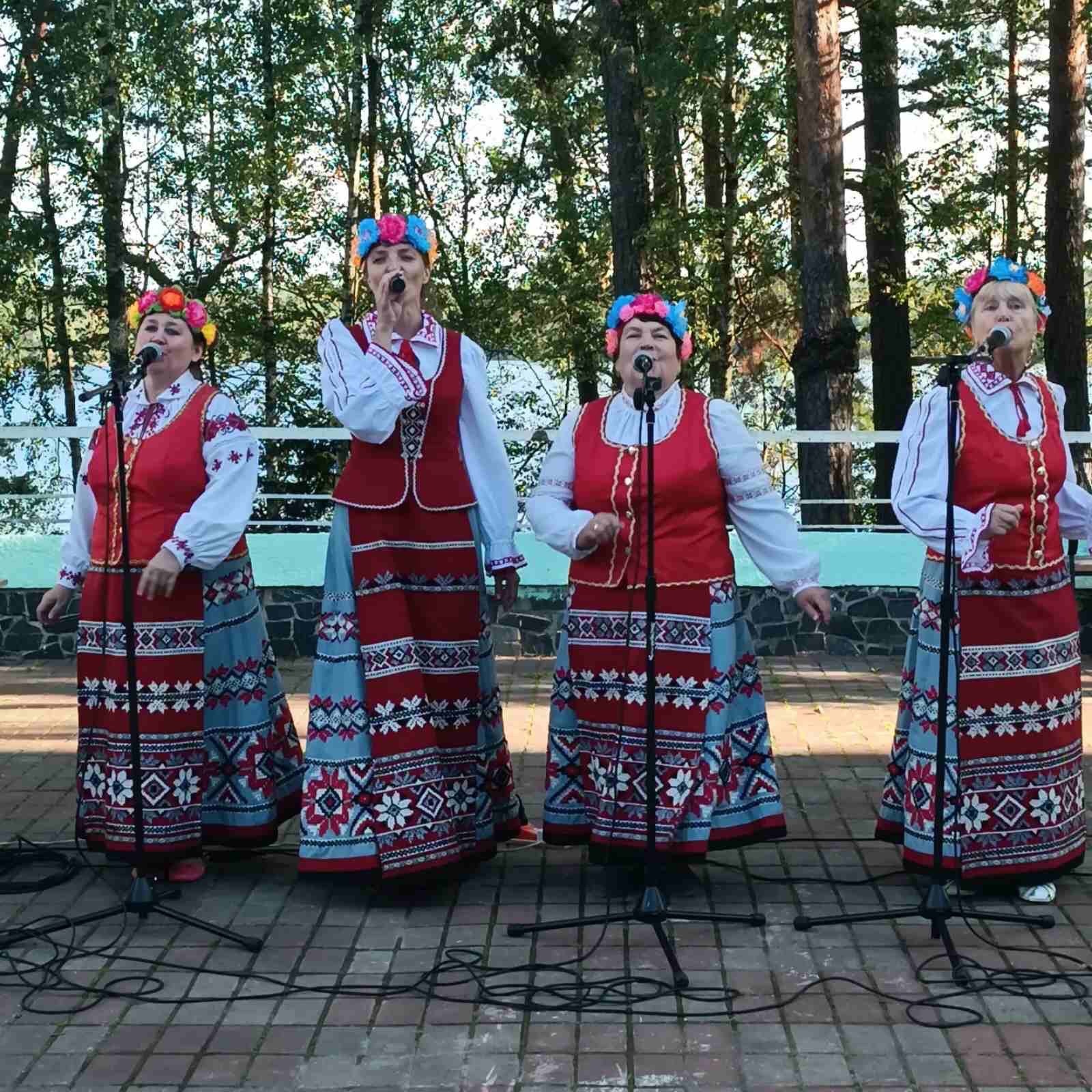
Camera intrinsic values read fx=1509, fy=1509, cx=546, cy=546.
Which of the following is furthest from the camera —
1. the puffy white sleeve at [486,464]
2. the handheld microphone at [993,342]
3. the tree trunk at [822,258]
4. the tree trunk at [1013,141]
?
the tree trunk at [1013,141]

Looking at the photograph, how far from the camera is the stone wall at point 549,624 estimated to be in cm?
905

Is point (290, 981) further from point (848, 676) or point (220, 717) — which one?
point (848, 676)

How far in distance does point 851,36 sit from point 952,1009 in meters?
17.5

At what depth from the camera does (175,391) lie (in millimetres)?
4645

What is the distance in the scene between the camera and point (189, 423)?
4.58 m

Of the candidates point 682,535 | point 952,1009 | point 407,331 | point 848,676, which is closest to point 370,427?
point 407,331

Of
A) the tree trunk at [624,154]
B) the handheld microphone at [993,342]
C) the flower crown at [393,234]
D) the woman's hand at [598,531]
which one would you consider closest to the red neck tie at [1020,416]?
the handheld microphone at [993,342]

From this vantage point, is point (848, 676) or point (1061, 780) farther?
point (848, 676)

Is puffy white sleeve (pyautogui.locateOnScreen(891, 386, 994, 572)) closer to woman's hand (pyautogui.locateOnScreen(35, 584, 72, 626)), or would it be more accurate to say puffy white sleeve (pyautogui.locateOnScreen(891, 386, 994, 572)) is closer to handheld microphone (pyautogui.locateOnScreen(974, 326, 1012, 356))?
handheld microphone (pyautogui.locateOnScreen(974, 326, 1012, 356))

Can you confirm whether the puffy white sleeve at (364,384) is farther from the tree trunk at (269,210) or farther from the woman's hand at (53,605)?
the tree trunk at (269,210)

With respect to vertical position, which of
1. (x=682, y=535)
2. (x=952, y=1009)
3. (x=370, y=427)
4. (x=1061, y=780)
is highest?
(x=370, y=427)

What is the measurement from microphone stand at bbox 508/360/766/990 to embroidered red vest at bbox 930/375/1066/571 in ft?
2.95

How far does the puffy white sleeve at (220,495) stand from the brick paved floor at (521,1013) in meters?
1.06

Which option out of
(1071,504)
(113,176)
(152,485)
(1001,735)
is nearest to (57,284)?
(113,176)
